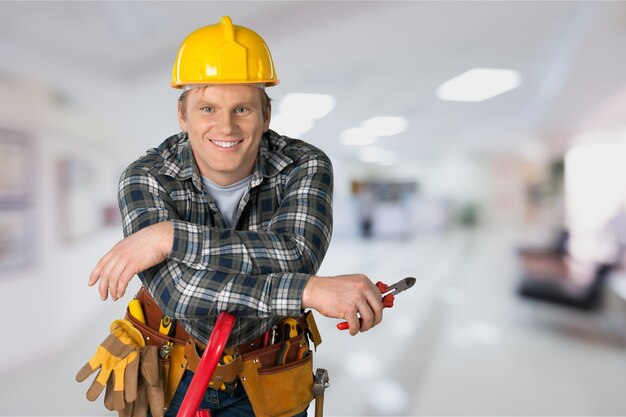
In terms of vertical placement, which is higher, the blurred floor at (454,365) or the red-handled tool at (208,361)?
the red-handled tool at (208,361)

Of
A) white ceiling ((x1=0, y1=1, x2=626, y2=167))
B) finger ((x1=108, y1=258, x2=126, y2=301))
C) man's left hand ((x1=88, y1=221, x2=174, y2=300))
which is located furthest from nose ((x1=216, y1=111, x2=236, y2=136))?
white ceiling ((x1=0, y1=1, x2=626, y2=167))

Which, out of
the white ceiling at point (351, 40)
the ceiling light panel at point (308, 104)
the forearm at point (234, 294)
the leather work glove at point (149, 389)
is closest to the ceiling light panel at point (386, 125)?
the ceiling light panel at point (308, 104)

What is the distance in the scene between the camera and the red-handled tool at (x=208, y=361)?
3.61 feet

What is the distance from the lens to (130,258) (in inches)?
41.5

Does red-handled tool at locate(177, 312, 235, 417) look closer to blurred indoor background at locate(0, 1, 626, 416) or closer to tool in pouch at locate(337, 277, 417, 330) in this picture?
tool in pouch at locate(337, 277, 417, 330)

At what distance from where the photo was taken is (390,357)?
469 centimetres

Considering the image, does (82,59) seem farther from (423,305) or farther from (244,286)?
(423,305)

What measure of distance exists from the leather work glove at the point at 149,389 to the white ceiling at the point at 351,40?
258 cm

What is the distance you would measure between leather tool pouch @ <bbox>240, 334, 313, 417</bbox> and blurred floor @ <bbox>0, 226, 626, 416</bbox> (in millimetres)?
831

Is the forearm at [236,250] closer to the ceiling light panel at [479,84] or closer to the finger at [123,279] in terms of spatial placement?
the finger at [123,279]

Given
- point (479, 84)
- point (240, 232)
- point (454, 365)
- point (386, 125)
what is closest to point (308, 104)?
point (479, 84)

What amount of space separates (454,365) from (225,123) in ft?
12.6

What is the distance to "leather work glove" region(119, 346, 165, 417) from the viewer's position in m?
1.36

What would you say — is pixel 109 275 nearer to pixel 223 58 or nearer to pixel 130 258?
pixel 130 258
